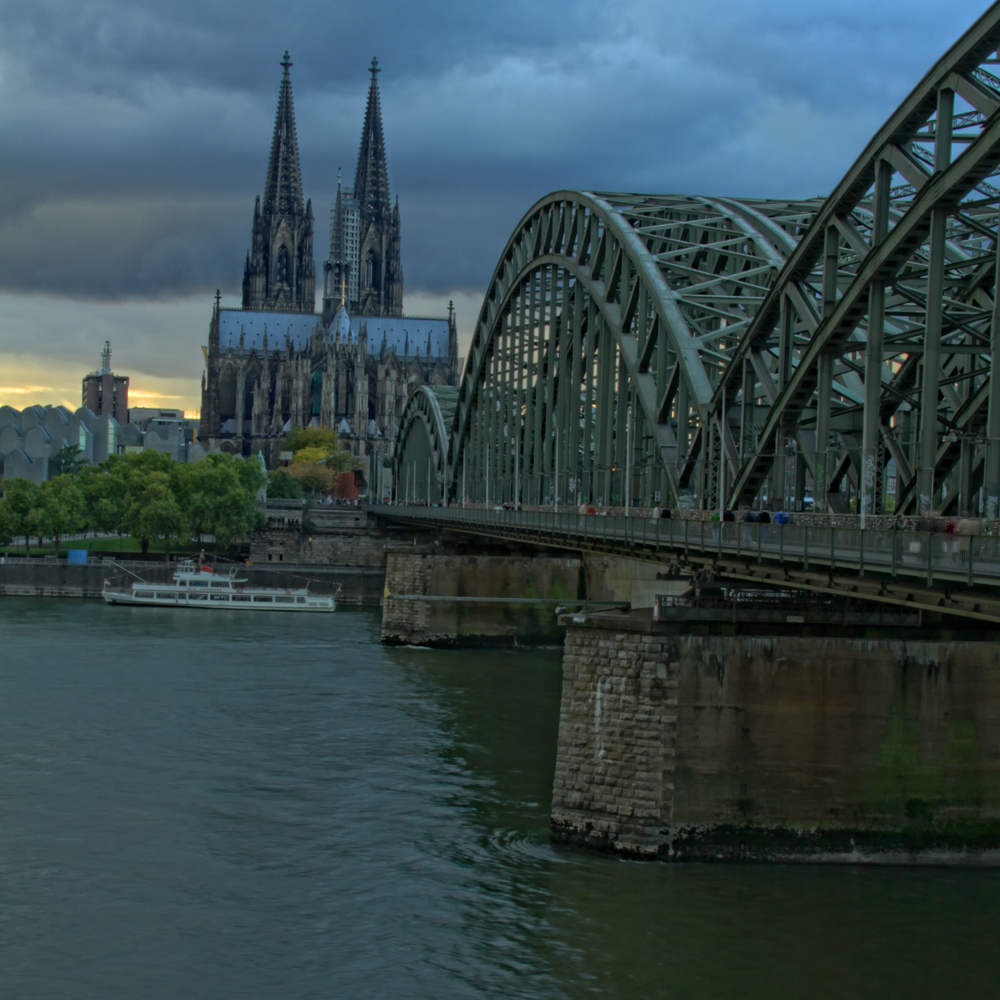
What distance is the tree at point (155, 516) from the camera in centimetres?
11056

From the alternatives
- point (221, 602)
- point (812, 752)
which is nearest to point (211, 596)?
point (221, 602)

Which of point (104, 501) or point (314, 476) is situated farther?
point (314, 476)

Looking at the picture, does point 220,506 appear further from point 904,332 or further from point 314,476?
point 904,332

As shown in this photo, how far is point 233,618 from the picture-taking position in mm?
82250

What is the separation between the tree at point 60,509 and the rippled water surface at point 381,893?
70.1 metres

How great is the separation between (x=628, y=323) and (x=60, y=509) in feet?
217

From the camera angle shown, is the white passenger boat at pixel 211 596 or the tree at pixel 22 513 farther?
the tree at pixel 22 513

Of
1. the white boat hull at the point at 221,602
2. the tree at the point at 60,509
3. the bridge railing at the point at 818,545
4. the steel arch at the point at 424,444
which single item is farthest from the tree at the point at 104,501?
the bridge railing at the point at 818,545

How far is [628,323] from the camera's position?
183 feet

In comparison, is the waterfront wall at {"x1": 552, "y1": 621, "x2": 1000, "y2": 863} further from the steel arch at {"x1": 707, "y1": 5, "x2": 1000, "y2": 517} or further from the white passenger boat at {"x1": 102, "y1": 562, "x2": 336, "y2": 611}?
the white passenger boat at {"x1": 102, "y1": 562, "x2": 336, "y2": 611}

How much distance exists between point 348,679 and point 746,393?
2060cm

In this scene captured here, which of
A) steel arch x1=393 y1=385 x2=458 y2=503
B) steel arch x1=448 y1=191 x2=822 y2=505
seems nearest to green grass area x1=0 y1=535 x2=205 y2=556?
steel arch x1=393 y1=385 x2=458 y2=503

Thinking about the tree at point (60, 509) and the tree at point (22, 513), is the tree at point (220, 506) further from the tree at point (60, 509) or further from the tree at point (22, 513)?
the tree at point (22, 513)

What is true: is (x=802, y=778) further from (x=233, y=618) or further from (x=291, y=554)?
(x=291, y=554)
